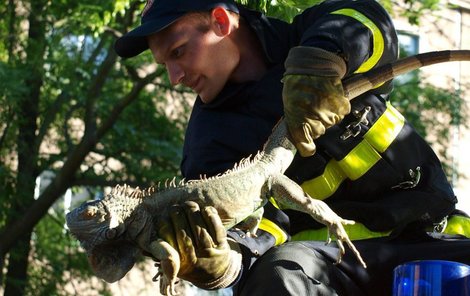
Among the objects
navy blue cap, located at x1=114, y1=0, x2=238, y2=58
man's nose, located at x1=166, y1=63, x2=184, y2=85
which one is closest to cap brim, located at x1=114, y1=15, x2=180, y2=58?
navy blue cap, located at x1=114, y1=0, x2=238, y2=58

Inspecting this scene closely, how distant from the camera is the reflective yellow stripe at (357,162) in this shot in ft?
13.3

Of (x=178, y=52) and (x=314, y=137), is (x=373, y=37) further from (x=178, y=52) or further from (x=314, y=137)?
(x=178, y=52)

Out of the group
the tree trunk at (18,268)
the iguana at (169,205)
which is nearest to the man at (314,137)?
the iguana at (169,205)

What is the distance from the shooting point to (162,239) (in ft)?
11.4

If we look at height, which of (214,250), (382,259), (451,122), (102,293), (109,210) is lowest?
(102,293)

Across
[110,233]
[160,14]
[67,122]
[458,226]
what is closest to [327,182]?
[458,226]

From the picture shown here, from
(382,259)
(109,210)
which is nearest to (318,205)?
(382,259)

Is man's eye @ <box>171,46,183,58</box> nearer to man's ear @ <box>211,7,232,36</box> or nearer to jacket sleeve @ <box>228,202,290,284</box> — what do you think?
man's ear @ <box>211,7,232,36</box>

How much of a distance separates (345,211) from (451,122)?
1076 cm

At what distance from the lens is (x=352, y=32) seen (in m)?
3.88

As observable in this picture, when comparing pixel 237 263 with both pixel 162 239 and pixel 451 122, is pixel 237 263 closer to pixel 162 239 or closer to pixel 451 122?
pixel 162 239

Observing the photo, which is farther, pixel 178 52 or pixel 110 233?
pixel 178 52

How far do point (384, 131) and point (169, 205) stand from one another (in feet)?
3.39

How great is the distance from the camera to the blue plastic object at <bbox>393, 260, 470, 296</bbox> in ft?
11.6
